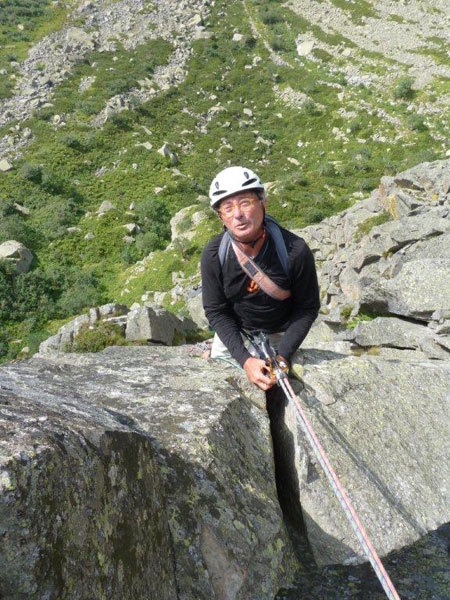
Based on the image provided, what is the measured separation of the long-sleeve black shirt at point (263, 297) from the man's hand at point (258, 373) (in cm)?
13

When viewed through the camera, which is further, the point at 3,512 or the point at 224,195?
the point at 224,195

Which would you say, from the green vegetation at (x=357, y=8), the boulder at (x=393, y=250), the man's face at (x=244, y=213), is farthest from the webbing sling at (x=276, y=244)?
the green vegetation at (x=357, y=8)

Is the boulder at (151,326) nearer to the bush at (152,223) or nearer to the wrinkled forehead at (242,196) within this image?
the wrinkled forehead at (242,196)

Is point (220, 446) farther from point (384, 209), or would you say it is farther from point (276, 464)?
point (384, 209)

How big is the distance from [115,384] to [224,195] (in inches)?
101

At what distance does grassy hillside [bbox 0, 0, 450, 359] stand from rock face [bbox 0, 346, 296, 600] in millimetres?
24494

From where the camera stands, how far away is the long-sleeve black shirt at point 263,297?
540 cm

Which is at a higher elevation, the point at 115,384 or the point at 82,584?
the point at 82,584

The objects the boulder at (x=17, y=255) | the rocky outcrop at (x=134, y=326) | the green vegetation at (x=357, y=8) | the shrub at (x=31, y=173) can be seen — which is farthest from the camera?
the green vegetation at (x=357, y=8)

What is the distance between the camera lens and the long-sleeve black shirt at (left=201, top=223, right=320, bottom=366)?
213 inches

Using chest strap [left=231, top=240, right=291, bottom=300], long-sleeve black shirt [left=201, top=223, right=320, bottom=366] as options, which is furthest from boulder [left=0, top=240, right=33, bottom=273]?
chest strap [left=231, top=240, right=291, bottom=300]

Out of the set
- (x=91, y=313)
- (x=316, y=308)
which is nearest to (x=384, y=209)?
(x=91, y=313)

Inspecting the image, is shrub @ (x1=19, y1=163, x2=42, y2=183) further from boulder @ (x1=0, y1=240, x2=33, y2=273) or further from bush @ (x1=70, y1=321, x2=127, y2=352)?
bush @ (x1=70, y1=321, x2=127, y2=352)

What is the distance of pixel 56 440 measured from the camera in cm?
275
